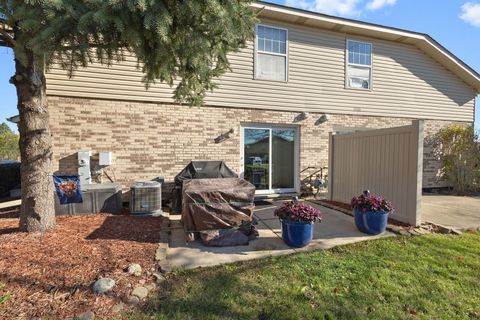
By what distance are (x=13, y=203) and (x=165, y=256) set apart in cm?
556

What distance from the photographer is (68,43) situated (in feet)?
10.8

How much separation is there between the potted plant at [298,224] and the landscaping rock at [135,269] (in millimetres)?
2180

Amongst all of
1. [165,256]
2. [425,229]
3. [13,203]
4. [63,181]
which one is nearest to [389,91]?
[425,229]

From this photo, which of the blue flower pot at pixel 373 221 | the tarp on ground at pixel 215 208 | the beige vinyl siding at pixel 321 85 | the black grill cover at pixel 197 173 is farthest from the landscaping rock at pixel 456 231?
the beige vinyl siding at pixel 321 85

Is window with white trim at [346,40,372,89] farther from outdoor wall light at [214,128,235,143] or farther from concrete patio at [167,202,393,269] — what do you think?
concrete patio at [167,202,393,269]

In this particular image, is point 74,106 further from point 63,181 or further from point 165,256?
point 165,256

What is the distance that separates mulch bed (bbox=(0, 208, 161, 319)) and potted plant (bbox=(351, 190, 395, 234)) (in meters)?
3.59

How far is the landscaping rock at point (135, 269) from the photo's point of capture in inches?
127

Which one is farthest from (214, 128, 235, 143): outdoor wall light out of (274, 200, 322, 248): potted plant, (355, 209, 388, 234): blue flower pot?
(355, 209, 388, 234): blue flower pot

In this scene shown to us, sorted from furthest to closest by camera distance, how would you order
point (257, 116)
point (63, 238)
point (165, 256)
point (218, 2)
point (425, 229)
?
point (257, 116) < point (425, 229) < point (63, 238) < point (165, 256) < point (218, 2)

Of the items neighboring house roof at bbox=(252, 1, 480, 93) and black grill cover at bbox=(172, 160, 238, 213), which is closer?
black grill cover at bbox=(172, 160, 238, 213)

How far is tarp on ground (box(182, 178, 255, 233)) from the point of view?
4.43 meters

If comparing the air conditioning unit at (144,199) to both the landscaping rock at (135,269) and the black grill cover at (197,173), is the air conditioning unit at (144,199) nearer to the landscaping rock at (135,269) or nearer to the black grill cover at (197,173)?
the black grill cover at (197,173)

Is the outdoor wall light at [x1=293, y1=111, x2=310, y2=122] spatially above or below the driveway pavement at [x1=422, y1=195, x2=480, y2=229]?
above
